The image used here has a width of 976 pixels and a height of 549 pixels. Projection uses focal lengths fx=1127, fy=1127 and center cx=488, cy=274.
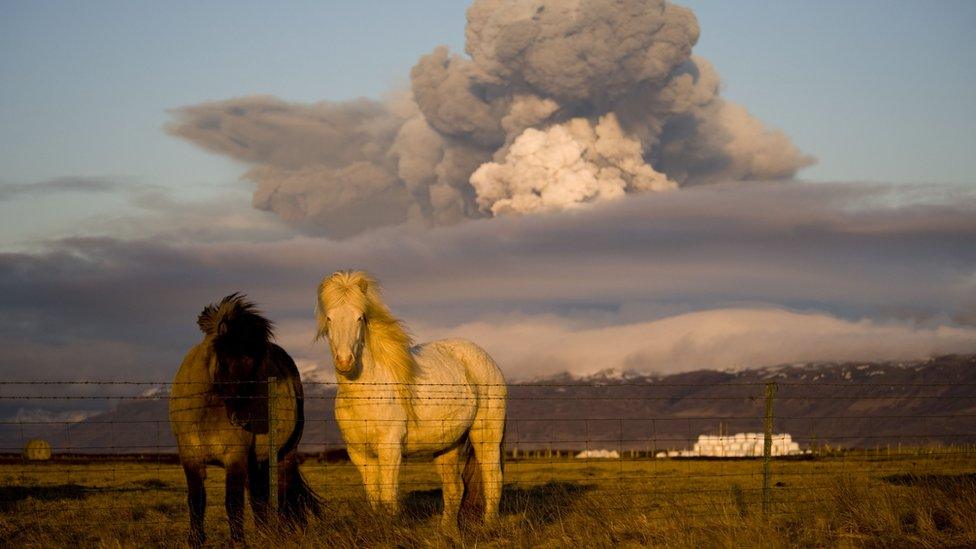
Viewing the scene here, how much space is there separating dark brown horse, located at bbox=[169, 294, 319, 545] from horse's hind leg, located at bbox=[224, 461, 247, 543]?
1cm

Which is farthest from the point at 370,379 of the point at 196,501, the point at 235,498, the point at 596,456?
the point at 596,456

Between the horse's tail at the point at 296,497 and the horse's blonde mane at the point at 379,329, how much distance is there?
1.58 m

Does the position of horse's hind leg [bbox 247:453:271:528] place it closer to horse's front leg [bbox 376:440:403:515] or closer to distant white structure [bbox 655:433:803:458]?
horse's front leg [bbox 376:440:403:515]

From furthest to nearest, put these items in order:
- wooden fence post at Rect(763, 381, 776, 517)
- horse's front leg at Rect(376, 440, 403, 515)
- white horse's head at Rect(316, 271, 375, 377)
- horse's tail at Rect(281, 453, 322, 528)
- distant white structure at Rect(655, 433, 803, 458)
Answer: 1. distant white structure at Rect(655, 433, 803, 458)
2. wooden fence post at Rect(763, 381, 776, 517)
3. horse's tail at Rect(281, 453, 322, 528)
4. horse's front leg at Rect(376, 440, 403, 515)
5. white horse's head at Rect(316, 271, 375, 377)

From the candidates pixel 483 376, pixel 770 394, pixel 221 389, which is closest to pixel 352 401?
pixel 221 389

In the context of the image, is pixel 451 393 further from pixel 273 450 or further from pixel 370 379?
pixel 273 450

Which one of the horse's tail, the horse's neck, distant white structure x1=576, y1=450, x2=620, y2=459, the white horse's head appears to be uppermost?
the white horse's head

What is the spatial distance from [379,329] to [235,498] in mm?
2359

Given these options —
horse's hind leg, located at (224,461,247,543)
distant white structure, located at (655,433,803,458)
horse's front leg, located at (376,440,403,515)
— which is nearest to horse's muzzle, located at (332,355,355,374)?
horse's front leg, located at (376,440,403,515)

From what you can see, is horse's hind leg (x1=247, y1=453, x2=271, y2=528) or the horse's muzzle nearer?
the horse's muzzle

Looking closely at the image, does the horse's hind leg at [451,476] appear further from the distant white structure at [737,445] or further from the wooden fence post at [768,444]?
the distant white structure at [737,445]

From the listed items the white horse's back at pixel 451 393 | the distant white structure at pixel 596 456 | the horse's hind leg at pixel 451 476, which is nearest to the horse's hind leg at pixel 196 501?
the white horse's back at pixel 451 393

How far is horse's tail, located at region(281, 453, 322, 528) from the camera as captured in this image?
12.4m

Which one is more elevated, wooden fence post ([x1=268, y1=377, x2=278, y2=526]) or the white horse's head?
the white horse's head
